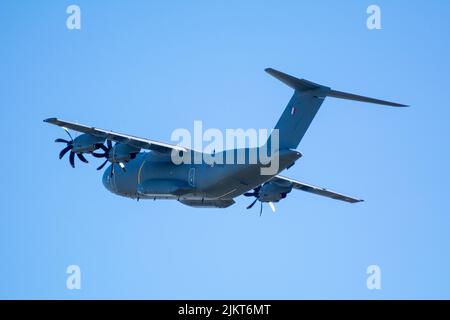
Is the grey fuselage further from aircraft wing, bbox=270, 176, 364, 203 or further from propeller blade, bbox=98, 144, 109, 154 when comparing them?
aircraft wing, bbox=270, 176, 364, 203

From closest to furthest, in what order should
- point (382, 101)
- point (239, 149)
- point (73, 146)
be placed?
point (382, 101) → point (239, 149) → point (73, 146)

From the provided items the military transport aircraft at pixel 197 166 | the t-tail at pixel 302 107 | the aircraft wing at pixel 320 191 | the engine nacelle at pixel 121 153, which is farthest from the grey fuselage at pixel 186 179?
the aircraft wing at pixel 320 191

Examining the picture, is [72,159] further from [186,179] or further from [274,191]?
[274,191]

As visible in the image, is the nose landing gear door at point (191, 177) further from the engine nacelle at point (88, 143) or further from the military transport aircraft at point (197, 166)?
the engine nacelle at point (88, 143)

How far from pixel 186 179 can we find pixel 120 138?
2.66 m

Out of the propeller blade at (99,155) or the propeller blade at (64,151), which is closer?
the propeller blade at (99,155)

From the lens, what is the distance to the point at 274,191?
35.9 metres

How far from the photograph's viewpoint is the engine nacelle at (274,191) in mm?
35906

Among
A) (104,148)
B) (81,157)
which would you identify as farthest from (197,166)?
(81,157)

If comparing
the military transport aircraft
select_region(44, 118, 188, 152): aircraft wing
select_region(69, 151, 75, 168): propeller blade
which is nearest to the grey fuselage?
the military transport aircraft
